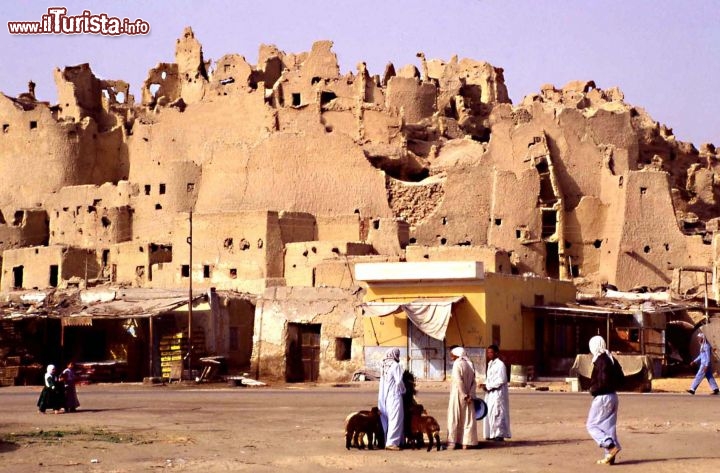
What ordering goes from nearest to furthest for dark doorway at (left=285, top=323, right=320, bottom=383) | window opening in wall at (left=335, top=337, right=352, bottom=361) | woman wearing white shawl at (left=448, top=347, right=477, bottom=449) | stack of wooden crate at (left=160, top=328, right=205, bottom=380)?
woman wearing white shawl at (left=448, top=347, right=477, bottom=449) → window opening in wall at (left=335, top=337, right=352, bottom=361) → dark doorway at (left=285, top=323, right=320, bottom=383) → stack of wooden crate at (left=160, top=328, right=205, bottom=380)

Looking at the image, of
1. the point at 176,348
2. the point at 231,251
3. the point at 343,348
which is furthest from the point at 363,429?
the point at 231,251

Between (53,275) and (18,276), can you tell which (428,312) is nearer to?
(53,275)

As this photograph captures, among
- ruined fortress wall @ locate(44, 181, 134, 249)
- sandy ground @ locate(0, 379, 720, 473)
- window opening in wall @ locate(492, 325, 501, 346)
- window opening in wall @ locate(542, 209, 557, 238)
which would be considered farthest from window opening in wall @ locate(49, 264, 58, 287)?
sandy ground @ locate(0, 379, 720, 473)

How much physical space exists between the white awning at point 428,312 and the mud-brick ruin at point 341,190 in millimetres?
3097

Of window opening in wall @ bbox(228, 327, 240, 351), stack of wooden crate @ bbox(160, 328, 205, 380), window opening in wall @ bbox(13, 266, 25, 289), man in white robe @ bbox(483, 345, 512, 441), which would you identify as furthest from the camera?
window opening in wall @ bbox(13, 266, 25, 289)

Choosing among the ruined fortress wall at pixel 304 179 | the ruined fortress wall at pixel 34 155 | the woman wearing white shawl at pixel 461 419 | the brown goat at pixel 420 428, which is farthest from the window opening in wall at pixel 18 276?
the woman wearing white shawl at pixel 461 419

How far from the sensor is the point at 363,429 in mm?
13430

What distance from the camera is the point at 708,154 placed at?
1954 inches

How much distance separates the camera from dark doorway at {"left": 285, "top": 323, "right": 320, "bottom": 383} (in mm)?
29281

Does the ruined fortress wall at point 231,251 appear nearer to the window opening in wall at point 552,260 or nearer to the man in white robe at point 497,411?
the window opening in wall at point 552,260

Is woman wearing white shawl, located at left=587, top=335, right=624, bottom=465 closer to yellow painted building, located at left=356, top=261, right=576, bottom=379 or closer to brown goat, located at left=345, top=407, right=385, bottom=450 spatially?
brown goat, located at left=345, top=407, right=385, bottom=450

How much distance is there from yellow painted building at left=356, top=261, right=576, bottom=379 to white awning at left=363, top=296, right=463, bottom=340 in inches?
2.2

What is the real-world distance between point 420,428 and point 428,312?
1333 cm

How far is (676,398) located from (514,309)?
8547 mm
